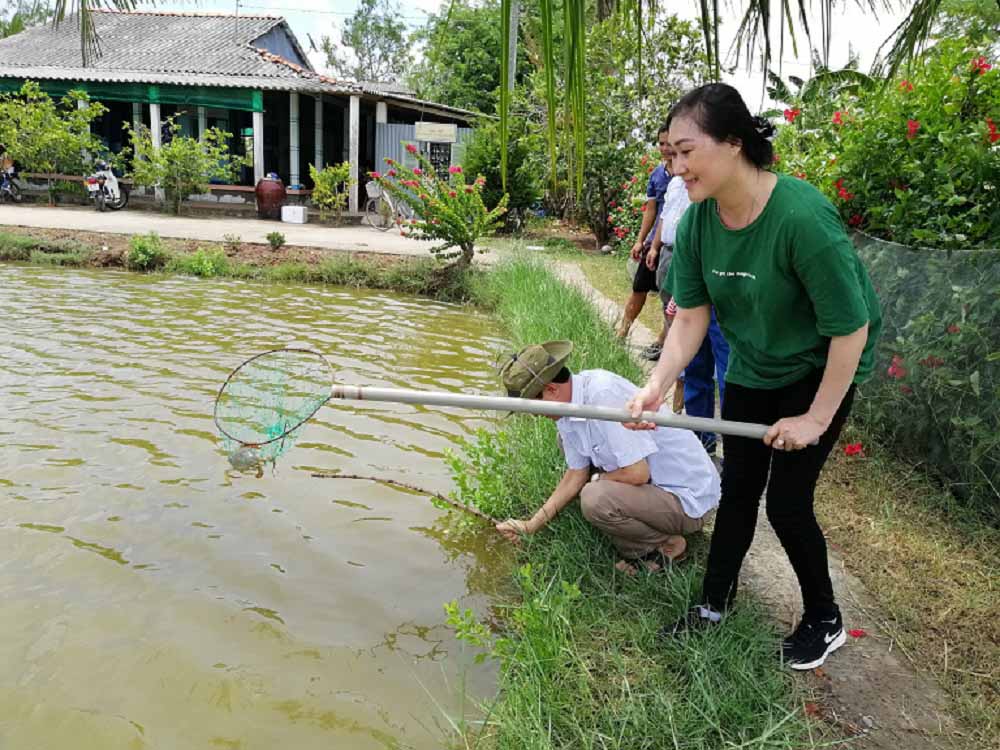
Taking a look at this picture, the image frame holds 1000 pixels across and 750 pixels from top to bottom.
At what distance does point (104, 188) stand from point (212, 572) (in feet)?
58.5

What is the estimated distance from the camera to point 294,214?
1838 cm

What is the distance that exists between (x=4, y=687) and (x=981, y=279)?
4346 mm

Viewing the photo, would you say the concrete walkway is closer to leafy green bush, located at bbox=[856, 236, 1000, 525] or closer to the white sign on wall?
the white sign on wall

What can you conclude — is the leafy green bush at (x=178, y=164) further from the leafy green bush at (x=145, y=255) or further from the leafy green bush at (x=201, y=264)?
the leafy green bush at (x=201, y=264)

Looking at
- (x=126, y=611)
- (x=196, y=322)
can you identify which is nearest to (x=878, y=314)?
(x=126, y=611)

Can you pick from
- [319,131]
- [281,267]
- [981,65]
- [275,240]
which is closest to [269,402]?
[981,65]

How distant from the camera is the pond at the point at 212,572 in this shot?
266 cm

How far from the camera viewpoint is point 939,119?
4.13 meters

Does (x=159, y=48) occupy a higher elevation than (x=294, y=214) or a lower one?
higher

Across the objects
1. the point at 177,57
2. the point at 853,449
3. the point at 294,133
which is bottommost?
the point at 853,449

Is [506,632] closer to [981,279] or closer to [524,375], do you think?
[524,375]

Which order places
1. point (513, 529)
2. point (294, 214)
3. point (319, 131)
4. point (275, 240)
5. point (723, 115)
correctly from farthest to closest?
point (319, 131) → point (294, 214) → point (275, 240) → point (513, 529) → point (723, 115)

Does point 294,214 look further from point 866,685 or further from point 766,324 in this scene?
point 866,685

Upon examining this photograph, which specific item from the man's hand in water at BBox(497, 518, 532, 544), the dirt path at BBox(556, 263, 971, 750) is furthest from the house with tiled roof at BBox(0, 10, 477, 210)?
the dirt path at BBox(556, 263, 971, 750)
